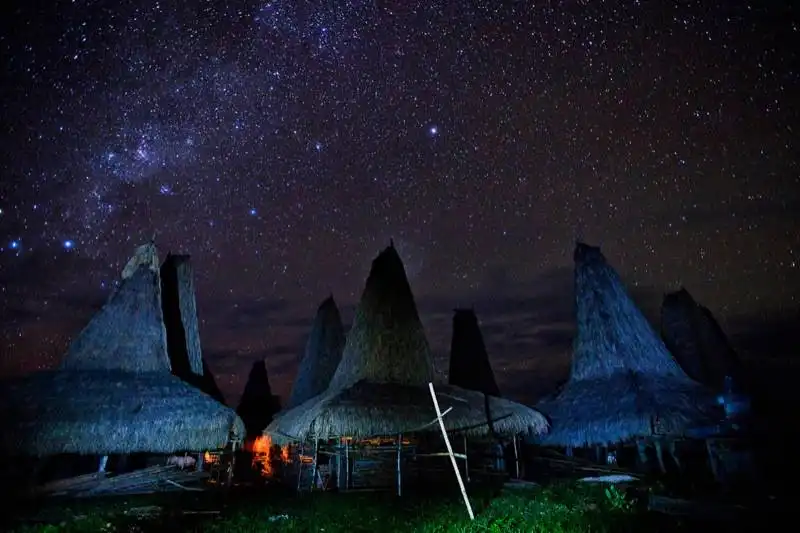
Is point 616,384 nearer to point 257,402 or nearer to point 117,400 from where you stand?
point 117,400

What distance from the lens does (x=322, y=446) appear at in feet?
53.2

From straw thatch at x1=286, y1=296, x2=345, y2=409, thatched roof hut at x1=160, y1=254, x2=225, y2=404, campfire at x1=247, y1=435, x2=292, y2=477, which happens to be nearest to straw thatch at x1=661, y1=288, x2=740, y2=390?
straw thatch at x1=286, y1=296, x2=345, y2=409

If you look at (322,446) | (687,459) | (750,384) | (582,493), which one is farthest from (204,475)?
(750,384)

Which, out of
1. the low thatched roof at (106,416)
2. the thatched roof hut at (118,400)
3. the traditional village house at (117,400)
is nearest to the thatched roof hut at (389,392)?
the low thatched roof at (106,416)

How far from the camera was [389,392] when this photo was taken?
1406 centimetres

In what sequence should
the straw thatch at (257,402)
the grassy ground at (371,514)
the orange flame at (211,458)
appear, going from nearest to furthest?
the grassy ground at (371,514) < the orange flame at (211,458) < the straw thatch at (257,402)

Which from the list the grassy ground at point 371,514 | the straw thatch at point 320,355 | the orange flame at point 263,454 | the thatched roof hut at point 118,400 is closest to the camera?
the grassy ground at point 371,514

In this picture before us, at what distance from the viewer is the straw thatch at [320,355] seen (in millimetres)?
25497

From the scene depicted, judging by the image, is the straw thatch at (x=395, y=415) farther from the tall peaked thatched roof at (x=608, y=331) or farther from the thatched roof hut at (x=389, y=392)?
the tall peaked thatched roof at (x=608, y=331)

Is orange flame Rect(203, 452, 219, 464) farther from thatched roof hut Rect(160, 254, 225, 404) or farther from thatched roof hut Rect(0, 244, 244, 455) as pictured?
thatched roof hut Rect(0, 244, 244, 455)

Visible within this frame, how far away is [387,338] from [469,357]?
35.1 ft

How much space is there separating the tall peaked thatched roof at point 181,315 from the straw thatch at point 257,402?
8.51 metres

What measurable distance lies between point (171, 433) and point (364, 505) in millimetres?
6680

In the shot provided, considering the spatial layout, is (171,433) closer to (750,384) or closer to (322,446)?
(322,446)
